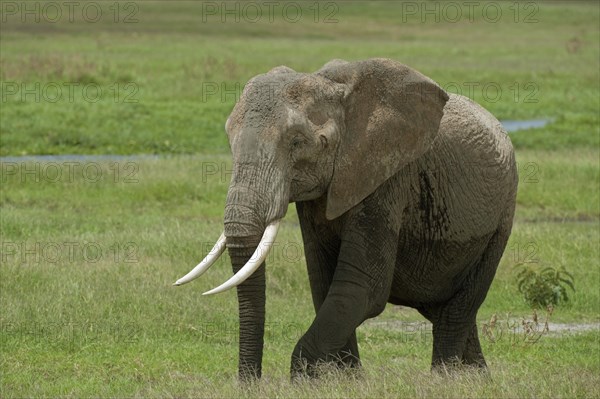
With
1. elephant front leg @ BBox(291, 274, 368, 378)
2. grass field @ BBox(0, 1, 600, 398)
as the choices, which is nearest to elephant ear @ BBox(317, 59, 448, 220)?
elephant front leg @ BBox(291, 274, 368, 378)

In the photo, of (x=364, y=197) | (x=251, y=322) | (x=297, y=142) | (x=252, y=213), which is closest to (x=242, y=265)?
(x=252, y=213)

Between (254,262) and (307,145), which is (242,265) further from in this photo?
(307,145)

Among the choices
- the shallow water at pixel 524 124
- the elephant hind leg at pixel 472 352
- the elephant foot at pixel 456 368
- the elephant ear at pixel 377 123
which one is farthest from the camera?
the shallow water at pixel 524 124

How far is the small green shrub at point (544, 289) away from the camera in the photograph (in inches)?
→ 488

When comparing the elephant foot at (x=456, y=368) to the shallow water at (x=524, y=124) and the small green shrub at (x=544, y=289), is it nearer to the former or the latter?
the small green shrub at (x=544, y=289)

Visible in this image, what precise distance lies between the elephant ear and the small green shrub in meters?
4.55

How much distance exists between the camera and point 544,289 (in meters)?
12.4

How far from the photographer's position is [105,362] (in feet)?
31.8

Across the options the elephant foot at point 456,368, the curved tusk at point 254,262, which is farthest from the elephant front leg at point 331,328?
the curved tusk at point 254,262

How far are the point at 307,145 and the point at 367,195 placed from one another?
574 millimetres

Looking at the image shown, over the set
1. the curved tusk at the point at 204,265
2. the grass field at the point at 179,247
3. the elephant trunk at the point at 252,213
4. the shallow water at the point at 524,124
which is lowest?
the shallow water at the point at 524,124

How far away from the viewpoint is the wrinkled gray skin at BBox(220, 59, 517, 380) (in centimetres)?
746

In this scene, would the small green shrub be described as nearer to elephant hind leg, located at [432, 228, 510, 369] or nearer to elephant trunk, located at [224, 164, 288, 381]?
elephant hind leg, located at [432, 228, 510, 369]

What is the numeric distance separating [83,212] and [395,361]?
794 cm
